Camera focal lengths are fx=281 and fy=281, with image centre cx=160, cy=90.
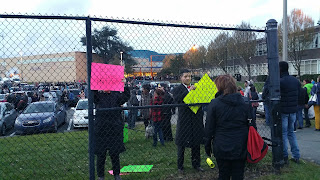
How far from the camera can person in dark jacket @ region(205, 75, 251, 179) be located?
11.5 feet

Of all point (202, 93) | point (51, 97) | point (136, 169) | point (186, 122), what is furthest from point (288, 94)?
point (51, 97)

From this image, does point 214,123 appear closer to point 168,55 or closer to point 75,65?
point 168,55

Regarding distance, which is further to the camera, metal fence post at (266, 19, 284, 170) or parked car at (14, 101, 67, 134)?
parked car at (14, 101, 67, 134)

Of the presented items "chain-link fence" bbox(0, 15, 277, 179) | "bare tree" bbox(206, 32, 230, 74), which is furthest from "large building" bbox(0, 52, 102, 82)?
"bare tree" bbox(206, 32, 230, 74)

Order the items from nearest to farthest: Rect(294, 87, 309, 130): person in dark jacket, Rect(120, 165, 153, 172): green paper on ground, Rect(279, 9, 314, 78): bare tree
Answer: Rect(120, 165, 153, 172): green paper on ground, Rect(294, 87, 309, 130): person in dark jacket, Rect(279, 9, 314, 78): bare tree

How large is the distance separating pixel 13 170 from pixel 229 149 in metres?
4.62

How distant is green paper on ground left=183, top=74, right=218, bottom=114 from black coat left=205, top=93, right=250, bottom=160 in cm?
117

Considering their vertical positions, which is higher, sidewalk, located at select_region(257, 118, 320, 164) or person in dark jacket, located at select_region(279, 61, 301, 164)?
person in dark jacket, located at select_region(279, 61, 301, 164)

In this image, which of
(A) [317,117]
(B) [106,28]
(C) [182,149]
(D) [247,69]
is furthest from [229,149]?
(A) [317,117]

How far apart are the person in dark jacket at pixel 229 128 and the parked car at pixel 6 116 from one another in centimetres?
1103

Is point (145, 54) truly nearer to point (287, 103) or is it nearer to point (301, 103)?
point (287, 103)

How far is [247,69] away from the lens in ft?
19.1

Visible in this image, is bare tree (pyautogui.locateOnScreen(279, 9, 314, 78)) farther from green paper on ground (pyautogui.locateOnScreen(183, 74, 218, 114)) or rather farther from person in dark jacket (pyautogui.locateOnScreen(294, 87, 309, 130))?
green paper on ground (pyautogui.locateOnScreen(183, 74, 218, 114))

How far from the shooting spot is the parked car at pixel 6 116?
11.9 metres
